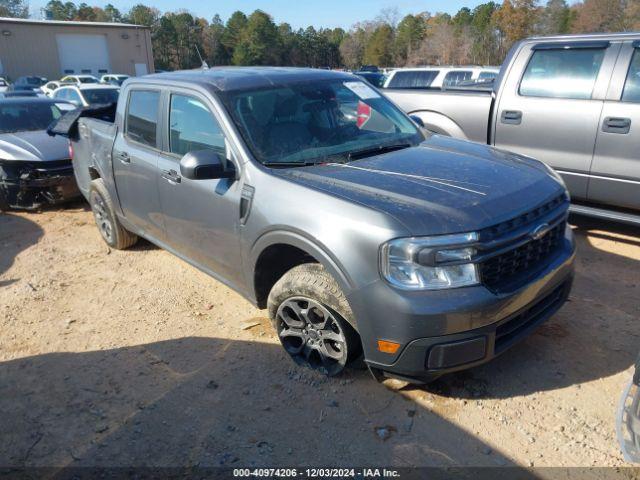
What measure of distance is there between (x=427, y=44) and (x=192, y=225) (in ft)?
204

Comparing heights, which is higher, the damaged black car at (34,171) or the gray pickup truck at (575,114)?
the gray pickup truck at (575,114)

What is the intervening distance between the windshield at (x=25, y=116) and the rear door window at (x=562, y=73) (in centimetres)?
717

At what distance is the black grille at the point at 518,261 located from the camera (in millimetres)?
2648

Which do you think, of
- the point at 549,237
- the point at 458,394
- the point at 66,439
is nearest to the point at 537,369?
the point at 458,394

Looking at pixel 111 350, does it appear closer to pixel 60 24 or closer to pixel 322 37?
pixel 60 24

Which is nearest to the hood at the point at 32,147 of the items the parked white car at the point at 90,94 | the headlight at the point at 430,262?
the headlight at the point at 430,262

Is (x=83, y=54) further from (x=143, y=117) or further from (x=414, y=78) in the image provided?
(x=143, y=117)

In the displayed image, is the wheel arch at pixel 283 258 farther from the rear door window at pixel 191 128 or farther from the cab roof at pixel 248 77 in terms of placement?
the cab roof at pixel 248 77

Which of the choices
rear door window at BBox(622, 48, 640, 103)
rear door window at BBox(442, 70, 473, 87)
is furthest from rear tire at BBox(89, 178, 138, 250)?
rear door window at BBox(442, 70, 473, 87)

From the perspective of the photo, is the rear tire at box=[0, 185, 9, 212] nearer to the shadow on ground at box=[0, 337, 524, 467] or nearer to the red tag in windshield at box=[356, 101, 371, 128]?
the shadow on ground at box=[0, 337, 524, 467]

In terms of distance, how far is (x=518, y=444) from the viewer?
265 centimetres

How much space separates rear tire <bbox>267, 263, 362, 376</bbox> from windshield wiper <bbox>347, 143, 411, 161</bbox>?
827 mm

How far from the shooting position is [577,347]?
3439 millimetres

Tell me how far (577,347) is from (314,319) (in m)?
1.79
